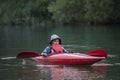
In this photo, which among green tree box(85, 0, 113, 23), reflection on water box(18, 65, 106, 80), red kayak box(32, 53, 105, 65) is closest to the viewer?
reflection on water box(18, 65, 106, 80)

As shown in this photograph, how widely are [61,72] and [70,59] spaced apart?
1655 millimetres

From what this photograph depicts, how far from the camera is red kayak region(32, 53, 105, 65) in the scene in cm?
1981

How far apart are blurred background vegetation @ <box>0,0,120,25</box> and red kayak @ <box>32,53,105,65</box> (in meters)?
44.1

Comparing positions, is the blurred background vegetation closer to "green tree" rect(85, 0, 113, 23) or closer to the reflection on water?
"green tree" rect(85, 0, 113, 23)

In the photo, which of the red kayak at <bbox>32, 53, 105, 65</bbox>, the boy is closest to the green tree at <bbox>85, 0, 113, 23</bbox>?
the boy

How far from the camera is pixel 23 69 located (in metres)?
19.8

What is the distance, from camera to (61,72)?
18.5 metres

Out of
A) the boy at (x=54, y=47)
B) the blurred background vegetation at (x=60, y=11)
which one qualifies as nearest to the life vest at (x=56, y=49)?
the boy at (x=54, y=47)

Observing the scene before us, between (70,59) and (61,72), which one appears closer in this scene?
(61,72)

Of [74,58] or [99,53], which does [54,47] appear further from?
[99,53]

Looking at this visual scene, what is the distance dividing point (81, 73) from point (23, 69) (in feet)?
9.29

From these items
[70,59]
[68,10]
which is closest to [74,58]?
[70,59]

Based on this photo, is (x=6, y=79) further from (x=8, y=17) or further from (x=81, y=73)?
(x=8, y=17)

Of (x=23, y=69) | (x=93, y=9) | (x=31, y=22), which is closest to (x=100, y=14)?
(x=93, y=9)
